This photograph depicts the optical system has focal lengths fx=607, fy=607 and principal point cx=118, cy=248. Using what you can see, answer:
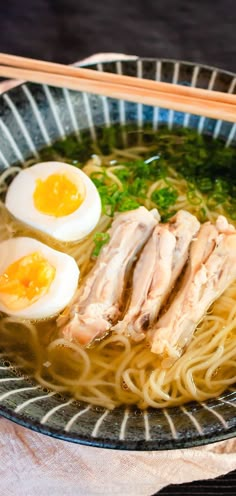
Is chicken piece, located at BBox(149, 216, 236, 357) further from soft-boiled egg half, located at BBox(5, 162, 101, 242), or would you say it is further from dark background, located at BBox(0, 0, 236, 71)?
dark background, located at BBox(0, 0, 236, 71)

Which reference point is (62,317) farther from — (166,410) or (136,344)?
(166,410)

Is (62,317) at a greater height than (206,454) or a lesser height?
greater

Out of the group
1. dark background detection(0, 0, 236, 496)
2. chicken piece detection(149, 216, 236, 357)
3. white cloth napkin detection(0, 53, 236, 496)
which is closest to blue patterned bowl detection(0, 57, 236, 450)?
white cloth napkin detection(0, 53, 236, 496)

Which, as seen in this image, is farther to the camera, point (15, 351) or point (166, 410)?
point (15, 351)

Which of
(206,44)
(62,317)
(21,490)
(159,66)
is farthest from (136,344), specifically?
(206,44)

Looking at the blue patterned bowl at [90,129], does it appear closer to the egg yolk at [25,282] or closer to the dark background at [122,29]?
the egg yolk at [25,282]

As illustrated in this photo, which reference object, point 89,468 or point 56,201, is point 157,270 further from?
point 89,468

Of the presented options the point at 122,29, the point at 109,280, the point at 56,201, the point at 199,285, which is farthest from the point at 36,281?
the point at 122,29

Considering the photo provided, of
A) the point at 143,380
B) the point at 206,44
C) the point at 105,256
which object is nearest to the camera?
the point at 143,380

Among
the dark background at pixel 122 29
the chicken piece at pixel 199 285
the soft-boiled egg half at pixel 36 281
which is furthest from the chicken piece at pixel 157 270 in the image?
the dark background at pixel 122 29
